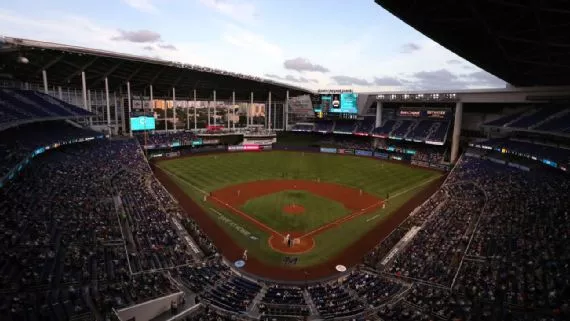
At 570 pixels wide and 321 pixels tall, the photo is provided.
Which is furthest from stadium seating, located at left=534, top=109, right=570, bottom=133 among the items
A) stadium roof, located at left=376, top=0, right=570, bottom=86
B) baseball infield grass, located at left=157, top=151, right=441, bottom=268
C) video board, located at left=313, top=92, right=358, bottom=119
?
video board, located at left=313, top=92, right=358, bottom=119

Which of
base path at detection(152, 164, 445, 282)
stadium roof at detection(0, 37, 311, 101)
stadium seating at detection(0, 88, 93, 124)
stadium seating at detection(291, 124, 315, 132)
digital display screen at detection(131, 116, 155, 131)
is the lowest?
base path at detection(152, 164, 445, 282)

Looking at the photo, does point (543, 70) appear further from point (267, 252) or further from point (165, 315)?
point (165, 315)

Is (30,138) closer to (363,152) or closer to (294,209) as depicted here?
(294,209)

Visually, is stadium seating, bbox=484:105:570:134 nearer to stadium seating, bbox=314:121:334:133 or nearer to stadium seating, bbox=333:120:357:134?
stadium seating, bbox=333:120:357:134

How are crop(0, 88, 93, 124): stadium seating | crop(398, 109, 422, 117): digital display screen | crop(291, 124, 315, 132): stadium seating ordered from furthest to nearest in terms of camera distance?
crop(291, 124, 315, 132): stadium seating → crop(398, 109, 422, 117): digital display screen → crop(0, 88, 93, 124): stadium seating

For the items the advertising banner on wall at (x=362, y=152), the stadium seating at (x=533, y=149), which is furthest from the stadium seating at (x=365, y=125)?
the stadium seating at (x=533, y=149)

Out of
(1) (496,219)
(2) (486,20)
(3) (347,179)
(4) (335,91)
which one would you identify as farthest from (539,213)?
(4) (335,91)
